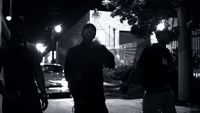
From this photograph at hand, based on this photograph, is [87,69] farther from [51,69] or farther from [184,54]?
[51,69]

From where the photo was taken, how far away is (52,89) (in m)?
12.9

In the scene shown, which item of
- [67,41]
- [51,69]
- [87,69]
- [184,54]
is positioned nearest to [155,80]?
[87,69]

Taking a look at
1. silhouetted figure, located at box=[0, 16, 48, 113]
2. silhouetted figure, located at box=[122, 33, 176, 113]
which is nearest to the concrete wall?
silhouetted figure, located at box=[122, 33, 176, 113]

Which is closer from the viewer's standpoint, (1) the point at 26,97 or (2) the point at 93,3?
(1) the point at 26,97

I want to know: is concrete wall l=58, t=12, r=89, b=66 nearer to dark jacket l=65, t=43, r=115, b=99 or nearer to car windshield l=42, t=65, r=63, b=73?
car windshield l=42, t=65, r=63, b=73

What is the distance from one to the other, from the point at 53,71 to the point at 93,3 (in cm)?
477

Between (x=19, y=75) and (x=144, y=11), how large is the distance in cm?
979

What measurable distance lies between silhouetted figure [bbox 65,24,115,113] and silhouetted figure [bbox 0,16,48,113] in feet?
1.54

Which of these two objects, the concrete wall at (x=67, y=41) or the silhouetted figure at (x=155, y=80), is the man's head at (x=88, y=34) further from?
the concrete wall at (x=67, y=41)

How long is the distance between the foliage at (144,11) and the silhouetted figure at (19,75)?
29.9 ft

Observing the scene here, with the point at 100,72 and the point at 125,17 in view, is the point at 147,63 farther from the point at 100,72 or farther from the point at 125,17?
the point at 125,17

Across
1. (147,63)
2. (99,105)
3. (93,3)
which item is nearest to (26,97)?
(99,105)

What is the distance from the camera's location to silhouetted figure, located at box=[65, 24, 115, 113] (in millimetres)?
3723

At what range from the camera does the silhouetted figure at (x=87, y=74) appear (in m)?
3.72
